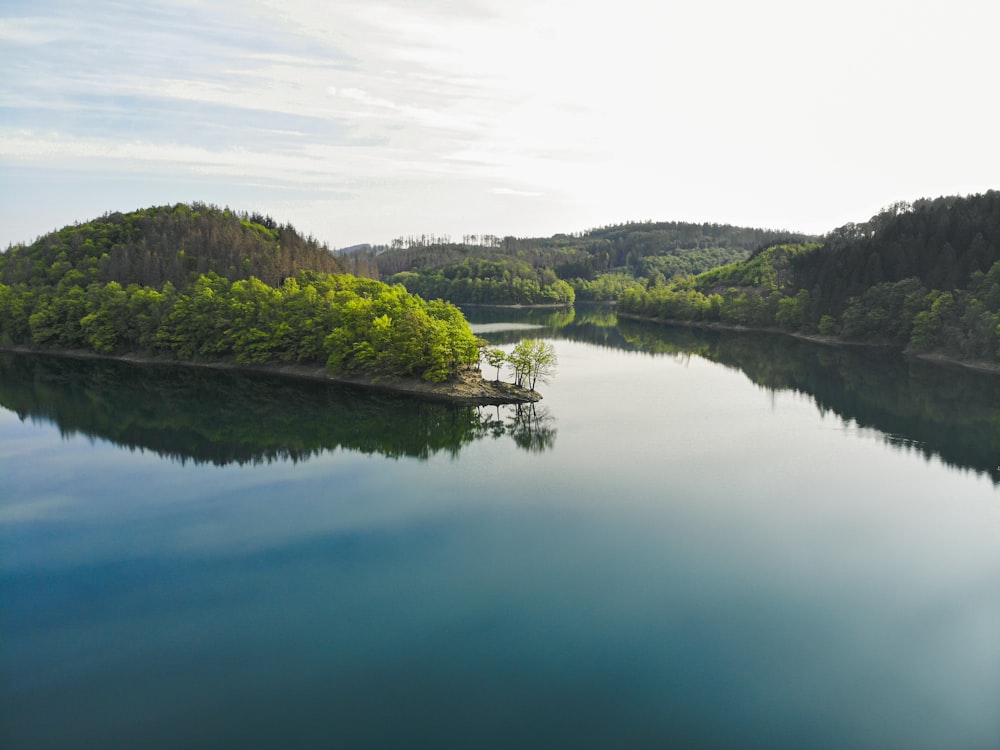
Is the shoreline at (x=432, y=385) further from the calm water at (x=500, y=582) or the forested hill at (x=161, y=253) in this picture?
the forested hill at (x=161, y=253)

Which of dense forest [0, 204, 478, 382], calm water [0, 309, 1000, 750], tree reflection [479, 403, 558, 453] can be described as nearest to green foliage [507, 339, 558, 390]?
tree reflection [479, 403, 558, 453]

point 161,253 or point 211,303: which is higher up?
point 161,253

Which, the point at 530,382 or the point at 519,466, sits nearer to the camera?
the point at 519,466

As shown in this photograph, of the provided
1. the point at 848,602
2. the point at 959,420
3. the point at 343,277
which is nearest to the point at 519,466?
the point at 848,602

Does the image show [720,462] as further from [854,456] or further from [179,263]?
[179,263]

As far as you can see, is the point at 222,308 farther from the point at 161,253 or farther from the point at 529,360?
the point at 529,360

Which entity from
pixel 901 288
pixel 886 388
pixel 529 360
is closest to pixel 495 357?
pixel 529 360
